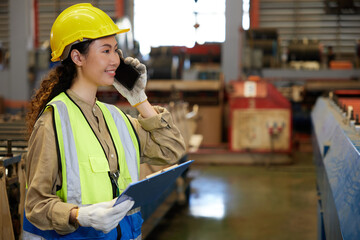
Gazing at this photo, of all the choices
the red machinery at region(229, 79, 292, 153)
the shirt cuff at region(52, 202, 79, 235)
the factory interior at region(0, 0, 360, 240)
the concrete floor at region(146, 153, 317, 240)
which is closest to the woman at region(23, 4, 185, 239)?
the shirt cuff at region(52, 202, 79, 235)

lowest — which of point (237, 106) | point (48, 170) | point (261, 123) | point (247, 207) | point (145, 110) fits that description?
point (247, 207)

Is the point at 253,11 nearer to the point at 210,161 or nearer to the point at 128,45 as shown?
the point at 128,45

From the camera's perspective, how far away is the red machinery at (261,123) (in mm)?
6605

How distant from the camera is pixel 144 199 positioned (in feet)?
5.10

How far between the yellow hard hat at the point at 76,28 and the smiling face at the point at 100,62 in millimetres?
32

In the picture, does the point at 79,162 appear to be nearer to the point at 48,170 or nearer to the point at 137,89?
the point at 48,170

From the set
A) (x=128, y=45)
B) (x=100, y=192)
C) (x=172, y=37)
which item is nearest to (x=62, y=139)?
(x=100, y=192)

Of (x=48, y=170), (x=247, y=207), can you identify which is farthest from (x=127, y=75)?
(x=247, y=207)

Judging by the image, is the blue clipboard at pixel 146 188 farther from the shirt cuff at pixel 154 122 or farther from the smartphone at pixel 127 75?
the smartphone at pixel 127 75

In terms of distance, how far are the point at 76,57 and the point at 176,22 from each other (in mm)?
10201

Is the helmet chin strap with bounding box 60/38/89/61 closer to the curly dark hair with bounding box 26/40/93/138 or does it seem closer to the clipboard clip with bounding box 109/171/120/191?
the curly dark hair with bounding box 26/40/93/138

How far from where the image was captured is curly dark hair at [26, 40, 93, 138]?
5.32 feet

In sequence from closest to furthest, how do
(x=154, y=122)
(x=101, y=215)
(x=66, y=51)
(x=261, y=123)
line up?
(x=101, y=215)
(x=66, y=51)
(x=154, y=122)
(x=261, y=123)

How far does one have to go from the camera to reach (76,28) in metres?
1.58
